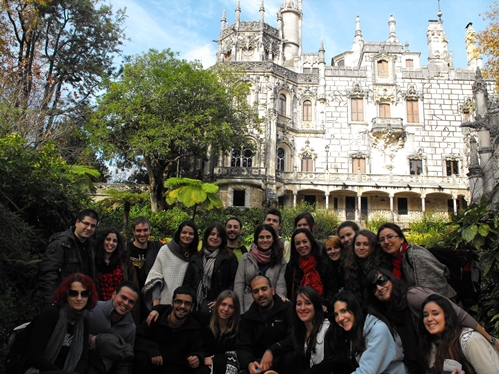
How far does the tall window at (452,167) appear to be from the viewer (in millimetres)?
30703

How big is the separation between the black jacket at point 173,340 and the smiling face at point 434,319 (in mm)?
2645

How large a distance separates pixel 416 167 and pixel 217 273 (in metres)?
28.4

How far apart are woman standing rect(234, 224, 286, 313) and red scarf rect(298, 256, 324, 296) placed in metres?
0.33

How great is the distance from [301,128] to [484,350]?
28.6 meters

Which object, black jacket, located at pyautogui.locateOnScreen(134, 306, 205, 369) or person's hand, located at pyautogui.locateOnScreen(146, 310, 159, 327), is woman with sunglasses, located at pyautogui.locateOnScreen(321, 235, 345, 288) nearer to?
black jacket, located at pyautogui.locateOnScreen(134, 306, 205, 369)

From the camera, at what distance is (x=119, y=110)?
2280 centimetres

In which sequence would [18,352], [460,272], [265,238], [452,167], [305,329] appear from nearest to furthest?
[18,352], [305,329], [460,272], [265,238], [452,167]

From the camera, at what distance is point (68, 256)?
5.33 m

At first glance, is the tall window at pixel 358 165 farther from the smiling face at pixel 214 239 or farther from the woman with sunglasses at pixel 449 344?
the woman with sunglasses at pixel 449 344

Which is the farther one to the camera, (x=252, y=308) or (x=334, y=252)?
(x=334, y=252)

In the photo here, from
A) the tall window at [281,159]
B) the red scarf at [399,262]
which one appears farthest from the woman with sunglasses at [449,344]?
the tall window at [281,159]

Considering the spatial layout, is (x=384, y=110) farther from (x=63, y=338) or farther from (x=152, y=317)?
(x=63, y=338)

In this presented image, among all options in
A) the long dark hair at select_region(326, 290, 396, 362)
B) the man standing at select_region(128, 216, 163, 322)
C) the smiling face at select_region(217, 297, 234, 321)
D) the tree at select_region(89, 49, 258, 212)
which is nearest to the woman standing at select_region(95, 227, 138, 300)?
the man standing at select_region(128, 216, 163, 322)

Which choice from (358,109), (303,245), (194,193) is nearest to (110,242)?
(303,245)
